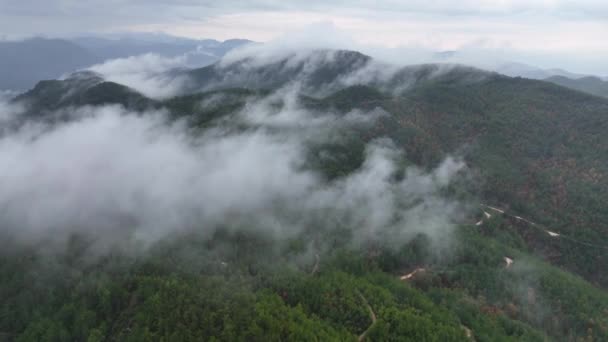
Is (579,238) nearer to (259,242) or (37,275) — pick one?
(259,242)

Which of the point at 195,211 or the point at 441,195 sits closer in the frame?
the point at 195,211

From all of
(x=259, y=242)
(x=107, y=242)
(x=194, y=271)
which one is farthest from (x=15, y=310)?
(x=259, y=242)

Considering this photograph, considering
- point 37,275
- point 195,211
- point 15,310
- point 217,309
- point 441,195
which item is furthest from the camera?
point 441,195

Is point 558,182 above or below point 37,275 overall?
above

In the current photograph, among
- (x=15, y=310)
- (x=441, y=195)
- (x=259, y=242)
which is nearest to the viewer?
(x=15, y=310)

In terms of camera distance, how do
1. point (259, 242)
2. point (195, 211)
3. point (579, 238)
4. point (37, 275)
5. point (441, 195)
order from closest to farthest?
1. point (37, 275)
2. point (259, 242)
3. point (579, 238)
4. point (195, 211)
5. point (441, 195)

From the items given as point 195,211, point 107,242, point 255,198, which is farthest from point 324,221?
point 107,242

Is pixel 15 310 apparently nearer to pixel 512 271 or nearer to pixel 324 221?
pixel 324 221

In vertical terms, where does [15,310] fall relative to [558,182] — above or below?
below

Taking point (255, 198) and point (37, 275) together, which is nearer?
point (37, 275)
